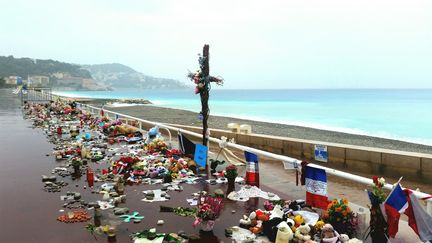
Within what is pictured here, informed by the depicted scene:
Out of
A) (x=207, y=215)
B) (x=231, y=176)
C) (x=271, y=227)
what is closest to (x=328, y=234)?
(x=271, y=227)

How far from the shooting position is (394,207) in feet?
14.8

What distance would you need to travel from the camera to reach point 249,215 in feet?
19.7

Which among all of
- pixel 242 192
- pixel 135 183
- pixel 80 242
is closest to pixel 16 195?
pixel 135 183

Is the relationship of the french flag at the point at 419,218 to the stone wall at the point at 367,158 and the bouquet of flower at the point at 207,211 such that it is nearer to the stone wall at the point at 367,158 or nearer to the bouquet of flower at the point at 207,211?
the bouquet of flower at the point at 207,211

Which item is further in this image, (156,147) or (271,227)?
(156,147)

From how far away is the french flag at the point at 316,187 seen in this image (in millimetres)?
5902

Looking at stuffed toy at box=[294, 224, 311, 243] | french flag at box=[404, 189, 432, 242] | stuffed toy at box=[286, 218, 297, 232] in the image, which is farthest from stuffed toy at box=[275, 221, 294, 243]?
french flag at box=[404, 189, 432, 242]

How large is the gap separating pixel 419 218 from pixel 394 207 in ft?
1.10

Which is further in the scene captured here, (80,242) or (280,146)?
(280,146)

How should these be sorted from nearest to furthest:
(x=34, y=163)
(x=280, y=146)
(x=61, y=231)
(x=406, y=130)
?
1. (x=61, y=231)
2. (x=34, y=163)
3. (x=280, y=146)
4. (x=406, y=130)

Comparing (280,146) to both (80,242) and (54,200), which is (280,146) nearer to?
(54,200)

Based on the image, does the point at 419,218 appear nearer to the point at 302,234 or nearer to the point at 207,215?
the point at 302,234

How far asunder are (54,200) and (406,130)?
34.8 metres

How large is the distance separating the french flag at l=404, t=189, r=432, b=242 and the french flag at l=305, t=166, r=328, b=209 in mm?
1516
